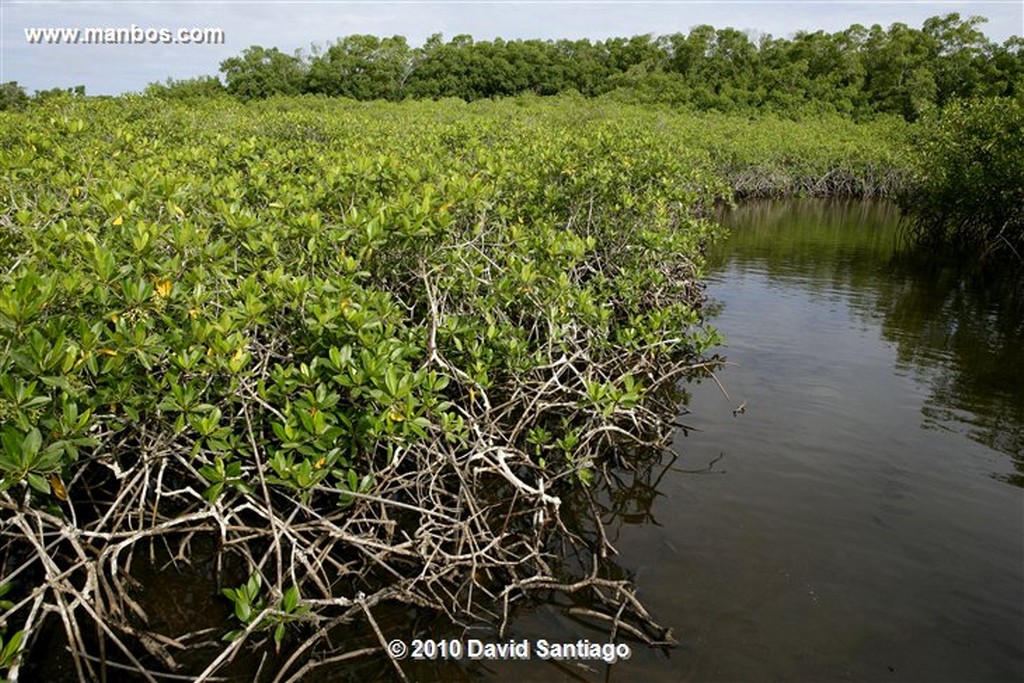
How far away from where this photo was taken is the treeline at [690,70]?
4172 centimetres

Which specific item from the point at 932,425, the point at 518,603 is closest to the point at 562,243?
the point at 518,603

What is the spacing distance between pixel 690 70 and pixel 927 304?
42222 mm

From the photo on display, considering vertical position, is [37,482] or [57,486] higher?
[37,482]

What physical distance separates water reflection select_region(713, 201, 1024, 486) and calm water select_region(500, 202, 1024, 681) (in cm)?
6

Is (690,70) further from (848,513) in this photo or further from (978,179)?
(848,513)

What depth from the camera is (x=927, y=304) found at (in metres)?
12.5

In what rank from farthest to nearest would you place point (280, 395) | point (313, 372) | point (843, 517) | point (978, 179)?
point (978, 179), point (843, 517), point (280, 395), point (313, 372)

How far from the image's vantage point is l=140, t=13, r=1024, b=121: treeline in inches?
1642

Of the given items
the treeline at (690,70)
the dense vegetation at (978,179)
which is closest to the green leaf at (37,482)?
the dense vegetation at (978,179)

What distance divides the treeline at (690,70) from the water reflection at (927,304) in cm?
2332

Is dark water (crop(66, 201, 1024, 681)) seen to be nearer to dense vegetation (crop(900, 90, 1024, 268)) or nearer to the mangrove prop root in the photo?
the mangrove prop root

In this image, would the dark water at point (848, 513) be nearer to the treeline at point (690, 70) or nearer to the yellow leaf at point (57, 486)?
the yellow leaf at point (57, 486)

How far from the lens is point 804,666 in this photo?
4.11 m

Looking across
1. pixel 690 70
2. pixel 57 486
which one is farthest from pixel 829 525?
pixel 690 70
